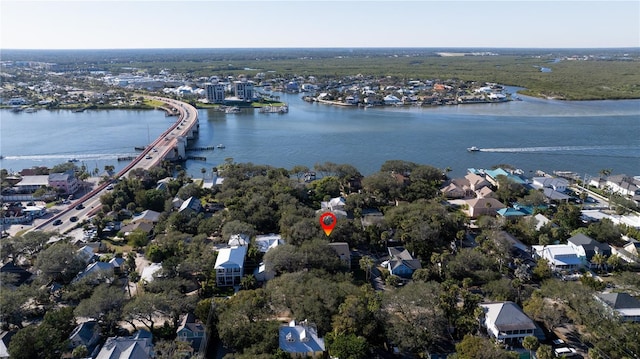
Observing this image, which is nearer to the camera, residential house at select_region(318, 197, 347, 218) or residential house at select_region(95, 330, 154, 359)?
residential house at select_region(95, 330, 154, 359)

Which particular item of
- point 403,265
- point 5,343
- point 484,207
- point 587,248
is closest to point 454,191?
point 484,207

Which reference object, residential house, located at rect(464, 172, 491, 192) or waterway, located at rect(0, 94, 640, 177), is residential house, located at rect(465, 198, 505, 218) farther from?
waterway, located at rect(0, 94, 640, 177)

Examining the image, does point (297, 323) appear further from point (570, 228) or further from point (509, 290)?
point (570, 228)

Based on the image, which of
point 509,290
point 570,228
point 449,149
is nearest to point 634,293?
point 509,290

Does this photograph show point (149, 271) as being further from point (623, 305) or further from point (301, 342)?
point (623, 305)

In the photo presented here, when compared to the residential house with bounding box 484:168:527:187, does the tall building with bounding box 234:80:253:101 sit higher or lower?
higher

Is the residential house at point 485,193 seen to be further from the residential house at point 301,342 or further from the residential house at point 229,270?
the residential house at point 301,342

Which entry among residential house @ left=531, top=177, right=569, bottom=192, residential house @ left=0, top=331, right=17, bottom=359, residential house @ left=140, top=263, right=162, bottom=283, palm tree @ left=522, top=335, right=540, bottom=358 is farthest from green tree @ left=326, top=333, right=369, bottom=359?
residential house @ left=531, top=177, right=569, bottom=192
